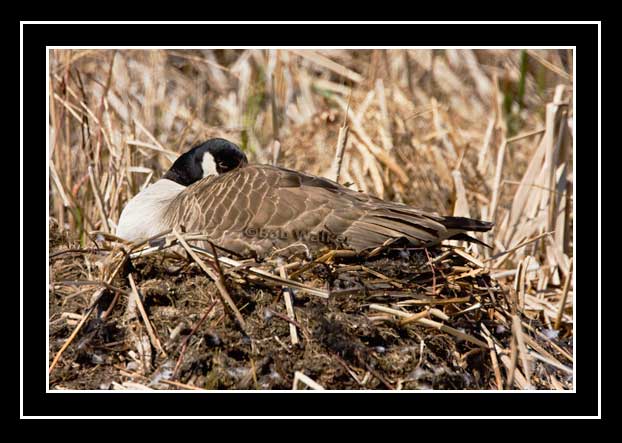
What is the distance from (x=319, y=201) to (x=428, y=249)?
71 centimetres

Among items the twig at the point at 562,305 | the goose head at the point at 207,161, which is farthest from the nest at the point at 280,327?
the goose head at the point at 207,161

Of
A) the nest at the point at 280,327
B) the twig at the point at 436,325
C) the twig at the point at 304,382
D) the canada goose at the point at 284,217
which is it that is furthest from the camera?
the canada goose at the point at 284,217

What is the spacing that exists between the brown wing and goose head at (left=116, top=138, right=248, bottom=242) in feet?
0.76

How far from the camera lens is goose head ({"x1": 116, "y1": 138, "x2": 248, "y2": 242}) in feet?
16.2

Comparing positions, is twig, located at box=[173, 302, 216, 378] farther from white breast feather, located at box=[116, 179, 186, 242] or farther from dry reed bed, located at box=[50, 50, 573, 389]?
white breast feather, located at box=[116, 179, 186, 242]


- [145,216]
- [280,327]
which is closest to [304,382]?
[280,327]

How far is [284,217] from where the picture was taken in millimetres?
4539

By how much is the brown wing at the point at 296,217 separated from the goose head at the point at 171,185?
231 millimetres

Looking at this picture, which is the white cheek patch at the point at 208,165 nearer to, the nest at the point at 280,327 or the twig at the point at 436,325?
the nest at the point at 280,327

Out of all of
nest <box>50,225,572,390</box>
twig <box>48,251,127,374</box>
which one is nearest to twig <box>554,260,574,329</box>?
nest <box>50,225,572,390</box>

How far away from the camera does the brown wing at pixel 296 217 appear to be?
4469 millimetres

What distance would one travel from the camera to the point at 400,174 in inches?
266
